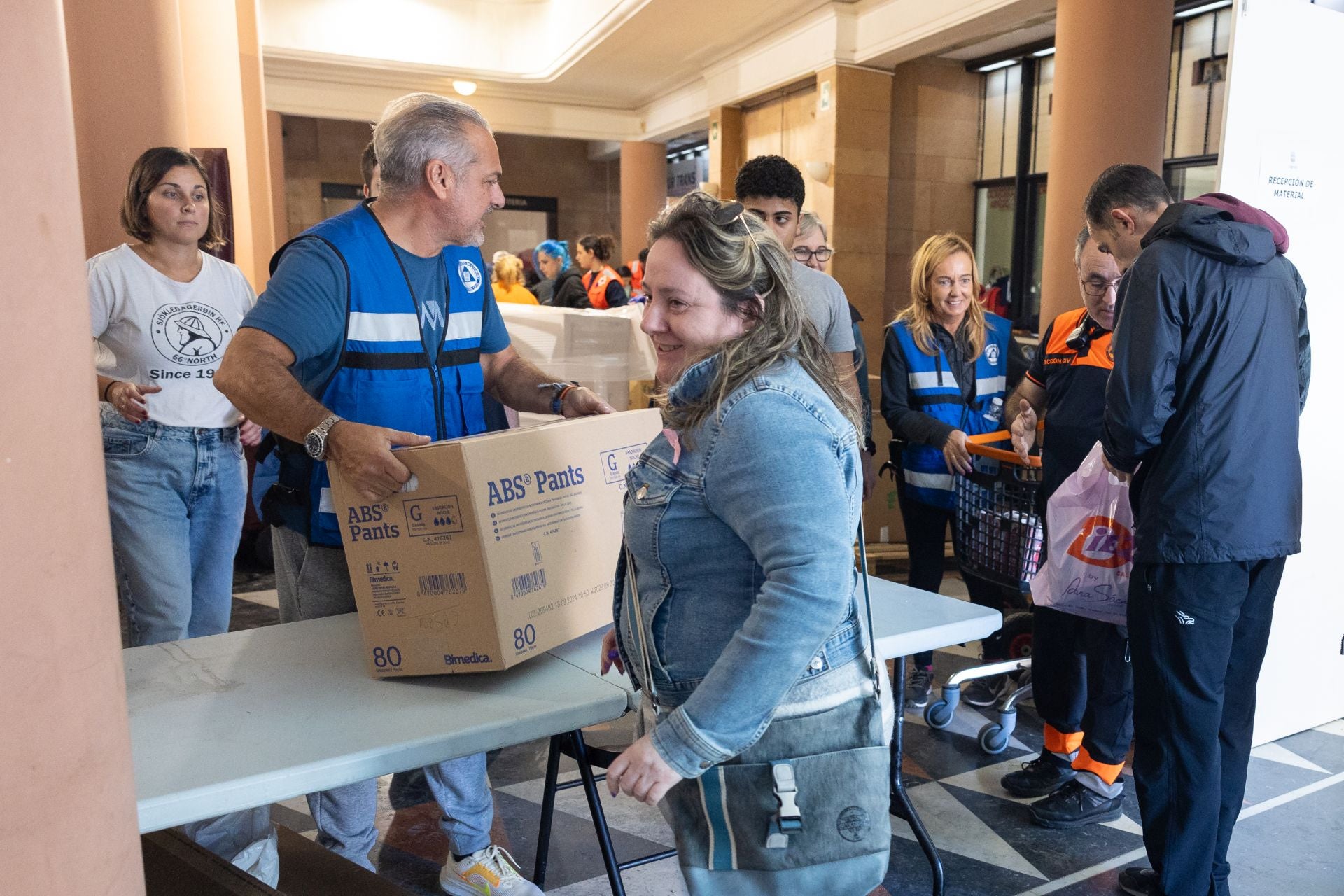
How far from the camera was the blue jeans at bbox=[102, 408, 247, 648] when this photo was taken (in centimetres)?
260

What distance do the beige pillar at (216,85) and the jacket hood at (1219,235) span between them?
4894 millimetres

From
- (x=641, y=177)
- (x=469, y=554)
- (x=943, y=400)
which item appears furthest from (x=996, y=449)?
(x=641, y=177)

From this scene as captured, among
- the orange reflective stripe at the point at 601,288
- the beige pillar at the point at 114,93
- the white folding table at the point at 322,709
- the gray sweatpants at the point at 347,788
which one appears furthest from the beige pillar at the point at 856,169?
the white folding table at the point at 322,709

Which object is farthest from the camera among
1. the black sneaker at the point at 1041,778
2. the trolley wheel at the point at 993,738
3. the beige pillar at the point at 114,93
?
the beige pillar at the point at 114,93

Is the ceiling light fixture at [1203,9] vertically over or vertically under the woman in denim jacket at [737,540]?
over

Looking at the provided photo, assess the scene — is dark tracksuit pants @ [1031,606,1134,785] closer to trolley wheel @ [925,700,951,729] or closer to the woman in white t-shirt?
trolley wheel @ [925,700,951,729]

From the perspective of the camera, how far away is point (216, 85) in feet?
18.4

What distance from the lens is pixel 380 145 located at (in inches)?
78.2

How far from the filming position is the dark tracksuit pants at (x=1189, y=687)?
209 centimetres

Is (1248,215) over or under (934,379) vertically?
over

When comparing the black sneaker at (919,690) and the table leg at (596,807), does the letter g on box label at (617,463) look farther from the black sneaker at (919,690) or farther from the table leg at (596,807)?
the black sneaker at (919,690)

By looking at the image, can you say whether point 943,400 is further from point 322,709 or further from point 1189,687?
point 322,709

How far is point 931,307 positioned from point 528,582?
213cm

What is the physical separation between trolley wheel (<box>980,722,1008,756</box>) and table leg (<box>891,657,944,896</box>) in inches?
→ 32.7
